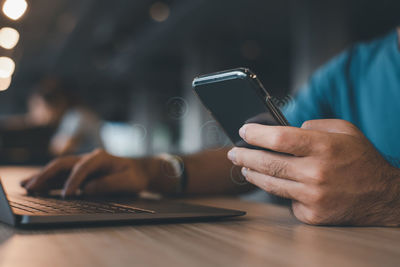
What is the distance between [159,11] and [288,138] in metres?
5.54

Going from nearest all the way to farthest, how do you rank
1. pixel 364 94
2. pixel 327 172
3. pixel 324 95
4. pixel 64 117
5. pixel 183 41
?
pixel 327 172 < pixel 364 94 < pixel 324 95 < pixel 64 117 < pixel 183 41

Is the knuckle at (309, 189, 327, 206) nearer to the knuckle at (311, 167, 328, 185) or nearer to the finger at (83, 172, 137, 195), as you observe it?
the knuckle at (311, 167, 328, 185)

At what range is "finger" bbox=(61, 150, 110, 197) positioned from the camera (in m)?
0.70

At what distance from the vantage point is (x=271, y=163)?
1.64 feet

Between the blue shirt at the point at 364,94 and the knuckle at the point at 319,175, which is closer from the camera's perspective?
the knuckle at the point at 319,175

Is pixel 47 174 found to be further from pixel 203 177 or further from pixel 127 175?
pixel 203 177

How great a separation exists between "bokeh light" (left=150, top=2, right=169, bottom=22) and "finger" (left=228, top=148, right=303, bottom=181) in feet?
17.2

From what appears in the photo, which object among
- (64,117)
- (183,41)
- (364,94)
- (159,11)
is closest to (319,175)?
(364,94)

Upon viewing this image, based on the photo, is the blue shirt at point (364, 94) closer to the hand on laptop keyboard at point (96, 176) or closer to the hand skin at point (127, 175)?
the hand skin at point (127, 175)

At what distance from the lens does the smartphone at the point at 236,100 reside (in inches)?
17.6

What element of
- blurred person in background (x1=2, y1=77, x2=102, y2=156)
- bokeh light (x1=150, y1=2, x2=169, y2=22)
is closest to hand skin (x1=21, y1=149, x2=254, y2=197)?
blurred person in background (x1=2, y1=77, x2=102, y2=156)

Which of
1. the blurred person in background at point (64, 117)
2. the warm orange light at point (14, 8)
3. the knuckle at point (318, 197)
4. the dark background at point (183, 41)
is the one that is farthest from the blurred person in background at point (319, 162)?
the blurred person in background at point (64, 117)

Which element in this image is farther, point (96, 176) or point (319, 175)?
point (96, 176)

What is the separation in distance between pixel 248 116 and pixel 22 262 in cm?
32
